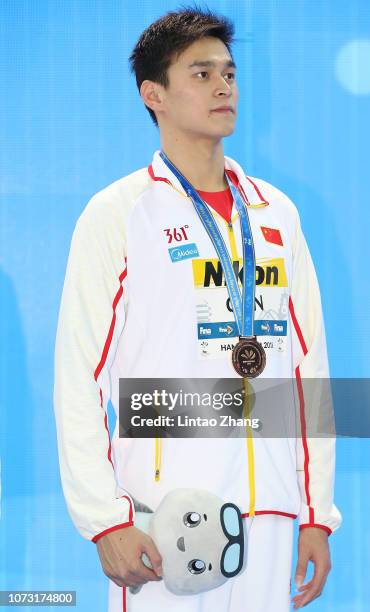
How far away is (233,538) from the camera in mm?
2369

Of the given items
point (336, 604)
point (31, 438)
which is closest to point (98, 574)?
point (31, 438)

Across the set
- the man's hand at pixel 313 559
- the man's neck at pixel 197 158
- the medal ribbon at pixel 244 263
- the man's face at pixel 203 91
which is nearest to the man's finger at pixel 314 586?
the man's hand at pixel 313 559

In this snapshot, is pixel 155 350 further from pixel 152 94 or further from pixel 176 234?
pixel 152 94

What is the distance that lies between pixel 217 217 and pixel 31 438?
1334 mm

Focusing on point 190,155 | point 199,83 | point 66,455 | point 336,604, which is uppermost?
point 199,83

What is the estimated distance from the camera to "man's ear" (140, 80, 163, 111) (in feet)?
8.73

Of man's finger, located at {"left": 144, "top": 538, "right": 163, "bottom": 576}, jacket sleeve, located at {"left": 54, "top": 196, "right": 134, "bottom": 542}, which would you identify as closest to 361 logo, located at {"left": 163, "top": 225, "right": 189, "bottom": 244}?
jacket sleeve, located at {"left": 54, "top": 196, "right": 134, "bottom": 542}

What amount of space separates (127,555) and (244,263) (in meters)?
0.72

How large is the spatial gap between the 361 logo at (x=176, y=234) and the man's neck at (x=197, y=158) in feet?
0.52

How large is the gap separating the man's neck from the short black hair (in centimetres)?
16

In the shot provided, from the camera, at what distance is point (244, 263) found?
8.17ft

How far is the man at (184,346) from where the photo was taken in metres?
2.37

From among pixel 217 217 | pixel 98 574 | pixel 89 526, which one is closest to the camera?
pixel 89 526

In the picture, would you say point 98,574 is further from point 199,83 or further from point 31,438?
point 199,83
